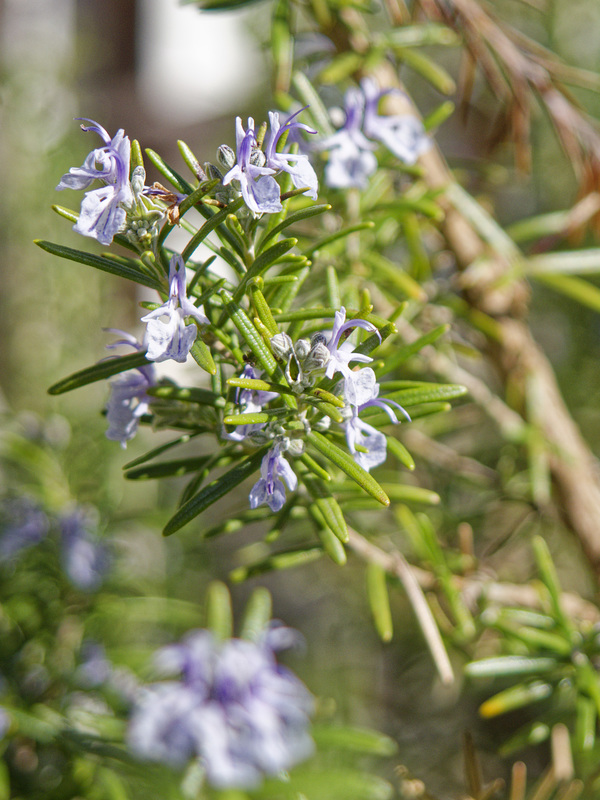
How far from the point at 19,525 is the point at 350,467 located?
0.65 m

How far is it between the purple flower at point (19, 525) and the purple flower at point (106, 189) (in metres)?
0.62

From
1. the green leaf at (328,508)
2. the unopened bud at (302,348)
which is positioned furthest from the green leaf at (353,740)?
the unopened bud at (302,348)

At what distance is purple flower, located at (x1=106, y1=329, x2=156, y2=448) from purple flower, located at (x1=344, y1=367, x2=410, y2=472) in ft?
0.48

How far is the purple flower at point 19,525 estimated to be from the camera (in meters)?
0.85

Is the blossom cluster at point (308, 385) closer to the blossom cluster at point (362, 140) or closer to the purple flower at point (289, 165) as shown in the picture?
the purple flower at point (289, 165)

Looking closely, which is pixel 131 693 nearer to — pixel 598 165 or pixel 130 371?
pixel 130 371

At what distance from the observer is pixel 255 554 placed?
2.75 feet

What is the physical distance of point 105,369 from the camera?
441 mm

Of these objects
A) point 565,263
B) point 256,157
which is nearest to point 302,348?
point 256,157

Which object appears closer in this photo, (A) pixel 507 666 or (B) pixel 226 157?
(B) pixel 226 157

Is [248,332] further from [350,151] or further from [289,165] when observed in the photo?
[350,151]

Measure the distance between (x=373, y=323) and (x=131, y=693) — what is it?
0.61 m

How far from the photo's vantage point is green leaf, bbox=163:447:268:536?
41 cm

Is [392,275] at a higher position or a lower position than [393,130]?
lower
